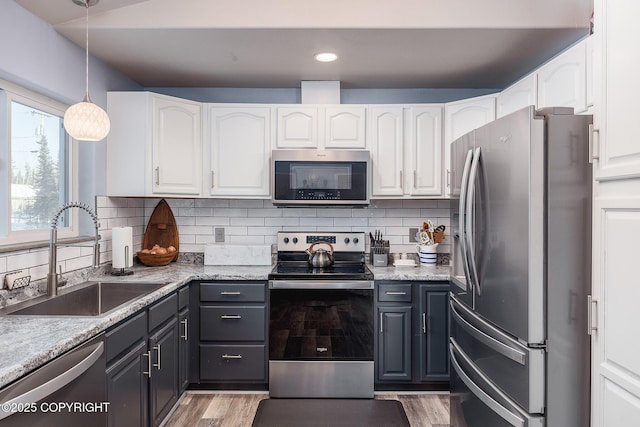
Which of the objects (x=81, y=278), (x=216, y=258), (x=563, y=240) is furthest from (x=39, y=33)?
(x=563, y=240)

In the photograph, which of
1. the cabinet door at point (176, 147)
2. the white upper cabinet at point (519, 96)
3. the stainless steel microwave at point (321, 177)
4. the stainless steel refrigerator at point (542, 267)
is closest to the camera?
the stainless steel refrigerator at point (542, 267)

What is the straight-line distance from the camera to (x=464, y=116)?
307 centimetres

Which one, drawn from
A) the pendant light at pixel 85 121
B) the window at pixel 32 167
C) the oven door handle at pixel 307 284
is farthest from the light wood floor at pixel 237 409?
the pendant light at pixel 85 121

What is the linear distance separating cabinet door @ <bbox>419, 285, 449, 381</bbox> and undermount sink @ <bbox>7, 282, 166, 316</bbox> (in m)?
1.72

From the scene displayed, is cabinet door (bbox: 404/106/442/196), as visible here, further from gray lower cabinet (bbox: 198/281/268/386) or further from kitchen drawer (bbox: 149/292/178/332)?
kitchen drawer (bbox: 149/292/178/332)

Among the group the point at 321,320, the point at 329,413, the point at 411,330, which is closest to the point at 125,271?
the point at 321,320

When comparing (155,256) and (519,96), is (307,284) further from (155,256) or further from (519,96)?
(519,96)

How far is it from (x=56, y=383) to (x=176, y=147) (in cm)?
199

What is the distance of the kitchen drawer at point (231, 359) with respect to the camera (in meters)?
2.85

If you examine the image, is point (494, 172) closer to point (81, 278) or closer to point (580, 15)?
point (580, 15)

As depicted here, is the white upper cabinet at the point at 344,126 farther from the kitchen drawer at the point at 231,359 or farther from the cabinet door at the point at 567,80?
the kitchen drawer at the point at 231,359

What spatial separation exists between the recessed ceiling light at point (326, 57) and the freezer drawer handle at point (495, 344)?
5.77 feet

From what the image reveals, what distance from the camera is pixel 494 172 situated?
169 centimetres

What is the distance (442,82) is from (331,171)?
1145 mm
